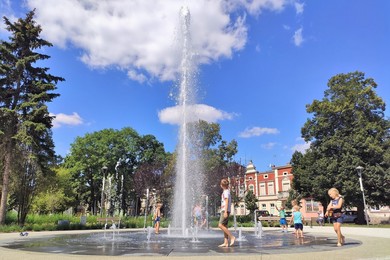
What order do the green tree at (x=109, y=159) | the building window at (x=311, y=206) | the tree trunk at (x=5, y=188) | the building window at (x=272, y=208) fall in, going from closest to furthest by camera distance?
the tree trunk at (x=5, y=188)
the green tree at (x=109, y=159)
the building window at (x=311, y=206)
the building window at (x=272, y=208)

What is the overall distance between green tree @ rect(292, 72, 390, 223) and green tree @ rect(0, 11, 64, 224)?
96.6 feet

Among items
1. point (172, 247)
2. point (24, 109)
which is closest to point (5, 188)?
point (24, 109)

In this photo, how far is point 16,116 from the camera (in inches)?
984

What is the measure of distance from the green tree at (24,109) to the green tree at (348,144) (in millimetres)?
29454

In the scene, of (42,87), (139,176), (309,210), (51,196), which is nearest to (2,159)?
(42,87)

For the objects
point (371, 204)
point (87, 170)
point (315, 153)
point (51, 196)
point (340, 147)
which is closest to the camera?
point (371, 204)

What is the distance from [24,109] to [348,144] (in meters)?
32.6

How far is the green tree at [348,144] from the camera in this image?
36281mm

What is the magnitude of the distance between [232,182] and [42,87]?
26.6 meters

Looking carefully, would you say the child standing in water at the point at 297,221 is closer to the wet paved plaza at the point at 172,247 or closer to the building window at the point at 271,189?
the wet paved plaza at the point at 172,247

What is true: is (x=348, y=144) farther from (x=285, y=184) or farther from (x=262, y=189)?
(x=262, y=189)

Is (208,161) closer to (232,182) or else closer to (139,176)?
(232,182)

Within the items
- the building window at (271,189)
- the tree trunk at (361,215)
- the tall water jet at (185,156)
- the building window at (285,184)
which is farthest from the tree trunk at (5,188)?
the building window at (271,189)

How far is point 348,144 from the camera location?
37938 mm
